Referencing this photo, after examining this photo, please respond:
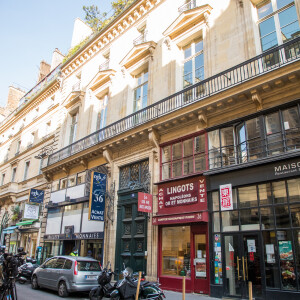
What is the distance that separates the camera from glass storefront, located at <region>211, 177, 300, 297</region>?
8.64 metres

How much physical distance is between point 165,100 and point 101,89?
25.3 ft

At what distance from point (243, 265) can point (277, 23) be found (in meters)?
9.19

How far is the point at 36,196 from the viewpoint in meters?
21.7

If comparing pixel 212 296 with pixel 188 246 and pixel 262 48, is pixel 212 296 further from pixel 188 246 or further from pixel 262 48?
pixel 262 48

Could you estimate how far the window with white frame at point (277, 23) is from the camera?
10.9m

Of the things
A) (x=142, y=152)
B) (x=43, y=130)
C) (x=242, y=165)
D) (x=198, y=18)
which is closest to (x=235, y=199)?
(x=242, y=165)

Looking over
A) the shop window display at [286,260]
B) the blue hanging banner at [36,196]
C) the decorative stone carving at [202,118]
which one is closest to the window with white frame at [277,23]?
the decorative stone carving at [202,118]

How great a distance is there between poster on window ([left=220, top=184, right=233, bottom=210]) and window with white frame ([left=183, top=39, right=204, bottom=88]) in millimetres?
5662

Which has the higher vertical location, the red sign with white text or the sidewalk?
the red sign with white text

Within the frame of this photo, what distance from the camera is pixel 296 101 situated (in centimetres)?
969

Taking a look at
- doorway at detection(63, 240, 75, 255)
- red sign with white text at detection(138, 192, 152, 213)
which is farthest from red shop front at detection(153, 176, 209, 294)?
doorway at detection(63, 240, 75, 255)

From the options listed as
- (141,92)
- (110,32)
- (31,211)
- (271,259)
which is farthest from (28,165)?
(271,259)

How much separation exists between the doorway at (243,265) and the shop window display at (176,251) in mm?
1912

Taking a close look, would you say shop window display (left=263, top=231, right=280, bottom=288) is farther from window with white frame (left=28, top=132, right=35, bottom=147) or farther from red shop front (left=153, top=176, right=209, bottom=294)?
window with white frame (left=28, top=132, right=35, bottom=147)
